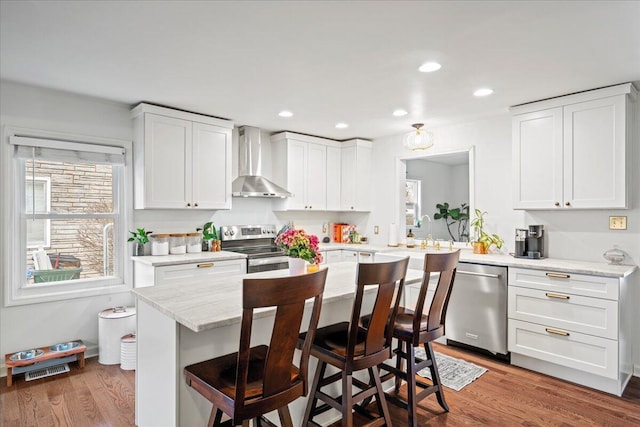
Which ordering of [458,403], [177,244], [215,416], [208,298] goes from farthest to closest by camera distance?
[177,244] < [458,403] < [208,298] < [215,416]

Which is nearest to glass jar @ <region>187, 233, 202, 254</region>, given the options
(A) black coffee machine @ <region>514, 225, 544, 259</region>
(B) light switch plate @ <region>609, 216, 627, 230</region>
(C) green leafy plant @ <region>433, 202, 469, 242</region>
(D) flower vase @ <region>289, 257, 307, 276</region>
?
(D) flower vase @ <region>289, 257, 307, 276</region>

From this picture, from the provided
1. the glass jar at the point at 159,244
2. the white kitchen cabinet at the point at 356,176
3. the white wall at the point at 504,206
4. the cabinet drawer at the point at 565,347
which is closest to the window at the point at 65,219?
the glass jar at the point at 159,244

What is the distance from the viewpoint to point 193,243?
4059mm

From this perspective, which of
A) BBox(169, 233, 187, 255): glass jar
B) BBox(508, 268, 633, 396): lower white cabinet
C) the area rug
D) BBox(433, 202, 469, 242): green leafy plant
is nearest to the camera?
BBox(508, 268, 633, 396): lower white cabinet

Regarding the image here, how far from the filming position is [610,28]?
2.13m

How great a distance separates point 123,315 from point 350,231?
10.5ft

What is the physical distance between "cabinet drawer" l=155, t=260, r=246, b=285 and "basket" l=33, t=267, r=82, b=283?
872mm

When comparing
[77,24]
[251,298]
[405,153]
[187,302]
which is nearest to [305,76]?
[77,24]

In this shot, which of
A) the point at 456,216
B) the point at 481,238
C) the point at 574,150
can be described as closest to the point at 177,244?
the point at 481,238

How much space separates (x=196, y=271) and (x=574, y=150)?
364 centimetres

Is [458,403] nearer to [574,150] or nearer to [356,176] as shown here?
[574,150]

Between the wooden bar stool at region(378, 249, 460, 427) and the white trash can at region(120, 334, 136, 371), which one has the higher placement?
the wooden bar stool at region(378, 249, 460, 427)

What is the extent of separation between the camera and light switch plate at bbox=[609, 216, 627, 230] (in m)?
3.22

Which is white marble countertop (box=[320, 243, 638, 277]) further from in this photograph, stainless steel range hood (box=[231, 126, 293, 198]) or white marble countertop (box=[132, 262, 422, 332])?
stainless steel range hood (box=[231, 126, 293, 198])
